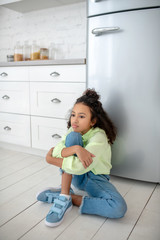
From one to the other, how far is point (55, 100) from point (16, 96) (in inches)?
16.2

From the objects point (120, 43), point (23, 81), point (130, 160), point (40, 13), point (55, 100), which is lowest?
point (130, 160)

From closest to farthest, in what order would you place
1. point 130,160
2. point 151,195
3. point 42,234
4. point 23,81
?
point 42,234 < point 151,195 < point 130,160 < point 23,81

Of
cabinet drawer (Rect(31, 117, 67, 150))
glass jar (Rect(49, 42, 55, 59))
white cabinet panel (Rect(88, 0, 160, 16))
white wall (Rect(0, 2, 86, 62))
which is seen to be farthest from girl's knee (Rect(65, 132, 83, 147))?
glass jar (Rect(49, 42, 55, 59))

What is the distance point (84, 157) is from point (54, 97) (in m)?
0.81

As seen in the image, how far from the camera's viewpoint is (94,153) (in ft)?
4.04

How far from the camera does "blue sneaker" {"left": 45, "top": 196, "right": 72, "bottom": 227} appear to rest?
3.65 ft

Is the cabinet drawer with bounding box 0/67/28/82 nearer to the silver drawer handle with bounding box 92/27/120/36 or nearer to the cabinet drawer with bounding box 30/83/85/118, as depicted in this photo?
the cabinet drawer with bounding box 30/83/85/118

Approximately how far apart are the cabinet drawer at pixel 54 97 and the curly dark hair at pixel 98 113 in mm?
295

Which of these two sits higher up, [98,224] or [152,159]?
[152,159]

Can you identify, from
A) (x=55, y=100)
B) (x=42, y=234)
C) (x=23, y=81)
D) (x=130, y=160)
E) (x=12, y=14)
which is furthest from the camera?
(x=12, y=14)

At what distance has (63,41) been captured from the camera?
7.62 ft

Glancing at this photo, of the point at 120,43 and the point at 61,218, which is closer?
the point at 61,218

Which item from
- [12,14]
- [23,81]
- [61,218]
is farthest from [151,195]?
[12,14]

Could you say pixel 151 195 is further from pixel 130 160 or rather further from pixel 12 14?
pixel 12 14
